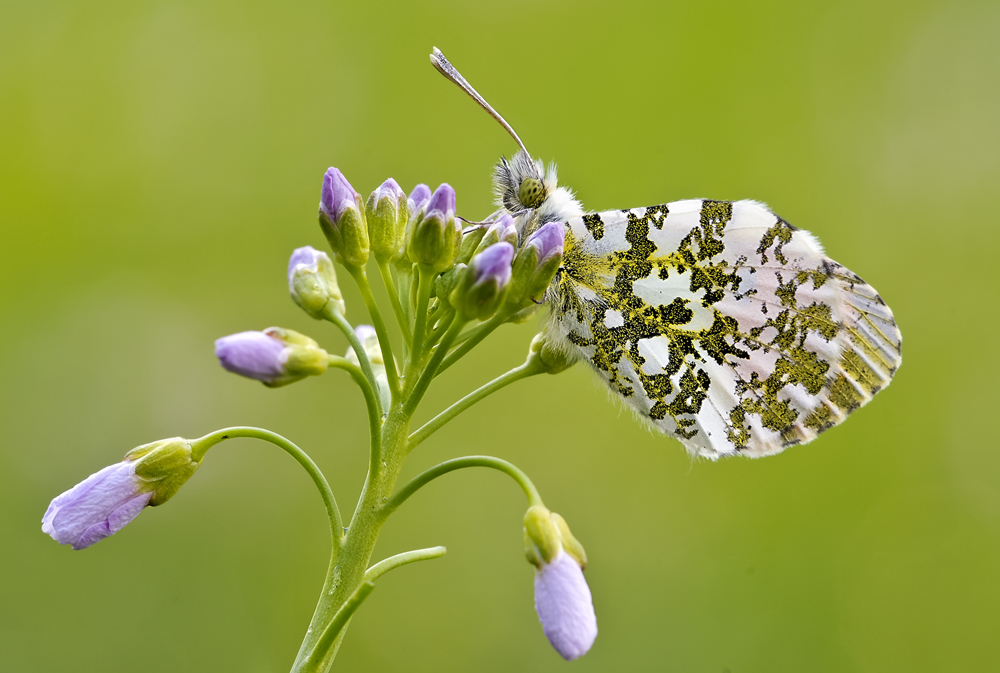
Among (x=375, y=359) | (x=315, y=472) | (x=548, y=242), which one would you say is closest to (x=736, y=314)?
(x=548, y=242)

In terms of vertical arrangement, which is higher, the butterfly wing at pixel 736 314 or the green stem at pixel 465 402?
the butterfly wing at pixel 736 314

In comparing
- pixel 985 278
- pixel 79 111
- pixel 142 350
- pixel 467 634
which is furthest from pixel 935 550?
pixel 79 111

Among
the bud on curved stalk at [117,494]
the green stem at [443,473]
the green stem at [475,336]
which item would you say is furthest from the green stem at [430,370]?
the bud on curved stalk at [117,494]

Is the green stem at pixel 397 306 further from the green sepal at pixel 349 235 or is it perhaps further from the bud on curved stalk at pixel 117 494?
the bud on curved stalk at pixel 117 494

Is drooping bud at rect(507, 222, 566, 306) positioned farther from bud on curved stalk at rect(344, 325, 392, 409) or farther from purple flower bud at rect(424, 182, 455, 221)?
bud on curved stalk at rect(344, 325, 392, 409)

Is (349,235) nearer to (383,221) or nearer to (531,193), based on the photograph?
(383,221)

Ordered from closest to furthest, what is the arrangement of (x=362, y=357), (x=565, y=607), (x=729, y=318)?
(x=565, y=607)
(x=362, y=357)
(x=729, y=318)
